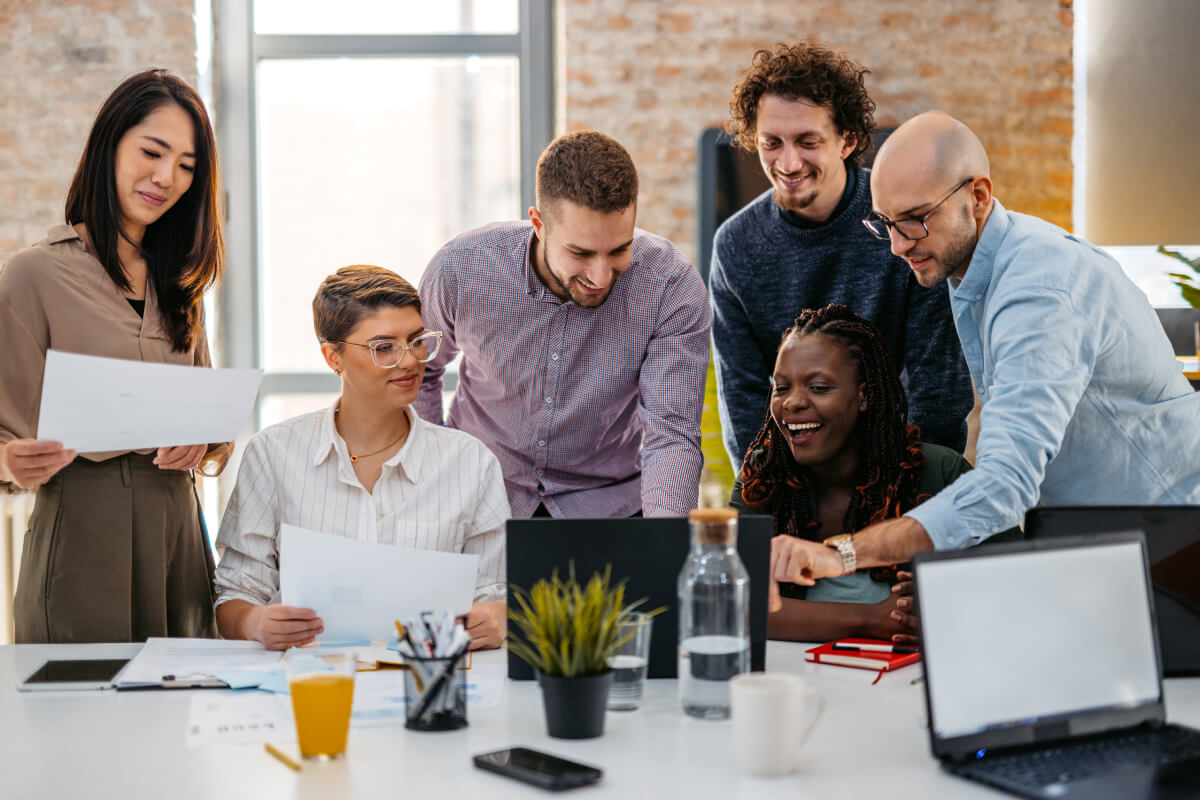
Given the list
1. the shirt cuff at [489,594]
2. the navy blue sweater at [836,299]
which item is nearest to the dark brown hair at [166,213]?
the shirt cuff at [489,594]

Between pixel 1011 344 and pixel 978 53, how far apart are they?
320 centimetres

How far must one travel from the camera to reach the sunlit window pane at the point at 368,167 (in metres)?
4.66

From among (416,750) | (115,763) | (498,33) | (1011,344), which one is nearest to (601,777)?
(416,750)

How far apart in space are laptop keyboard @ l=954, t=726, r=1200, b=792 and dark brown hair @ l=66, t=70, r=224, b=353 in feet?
5.44

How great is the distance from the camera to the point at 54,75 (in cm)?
426

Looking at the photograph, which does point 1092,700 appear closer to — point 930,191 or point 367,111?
point 930,191

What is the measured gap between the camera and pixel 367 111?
469cm

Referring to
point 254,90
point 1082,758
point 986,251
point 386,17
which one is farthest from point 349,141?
point 1082,758

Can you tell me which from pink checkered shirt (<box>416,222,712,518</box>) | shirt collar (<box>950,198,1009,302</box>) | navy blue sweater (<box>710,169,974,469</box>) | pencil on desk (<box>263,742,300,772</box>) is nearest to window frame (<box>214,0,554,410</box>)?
navy blue sweater (<box>710,169,974,469</box>)

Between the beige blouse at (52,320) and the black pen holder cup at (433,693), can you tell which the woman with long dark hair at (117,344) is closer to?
the beige blouse at (52,320)

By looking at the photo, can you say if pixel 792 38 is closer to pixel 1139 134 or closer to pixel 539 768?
pixel 1139 134

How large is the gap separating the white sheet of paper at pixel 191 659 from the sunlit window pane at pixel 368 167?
305 cm

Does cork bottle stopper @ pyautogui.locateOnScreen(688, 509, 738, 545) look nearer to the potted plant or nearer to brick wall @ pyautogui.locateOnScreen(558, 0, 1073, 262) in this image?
the potted plant

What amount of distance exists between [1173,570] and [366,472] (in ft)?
4.44
